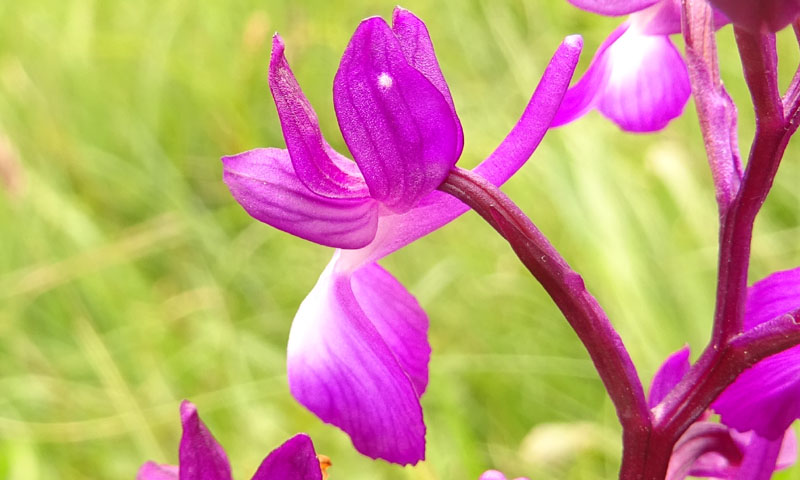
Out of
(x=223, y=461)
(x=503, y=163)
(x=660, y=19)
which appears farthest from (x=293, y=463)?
(x=660, y=19)

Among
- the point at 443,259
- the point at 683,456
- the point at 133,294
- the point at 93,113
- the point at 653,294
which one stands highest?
the point at 93,113

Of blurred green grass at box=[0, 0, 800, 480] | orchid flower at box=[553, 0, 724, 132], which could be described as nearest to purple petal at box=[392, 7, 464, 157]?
orchid flower at box=[553, 0, 724, 132]

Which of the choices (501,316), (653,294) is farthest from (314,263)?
(653,294)

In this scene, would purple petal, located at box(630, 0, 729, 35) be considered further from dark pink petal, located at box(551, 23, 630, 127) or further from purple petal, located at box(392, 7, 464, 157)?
purple petal, located at box(392, 7, 464, 157)

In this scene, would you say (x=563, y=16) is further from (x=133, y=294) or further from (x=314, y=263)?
(x=133, y=294)

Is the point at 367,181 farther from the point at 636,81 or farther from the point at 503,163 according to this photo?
the point at 636,81

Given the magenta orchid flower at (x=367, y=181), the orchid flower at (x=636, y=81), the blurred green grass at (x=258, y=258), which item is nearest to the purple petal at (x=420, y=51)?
the magenta orchid flower at (x=367, y=181)

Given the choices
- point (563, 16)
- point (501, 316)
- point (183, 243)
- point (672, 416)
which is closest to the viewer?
point (672, 416)
